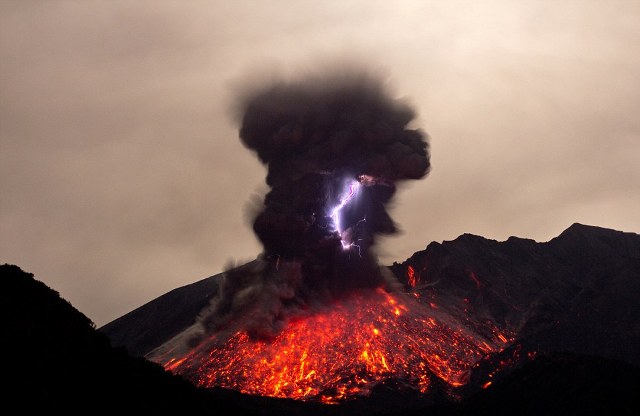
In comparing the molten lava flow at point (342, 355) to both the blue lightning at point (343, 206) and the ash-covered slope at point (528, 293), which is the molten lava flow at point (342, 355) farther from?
the blue lightning at point (343, 206)

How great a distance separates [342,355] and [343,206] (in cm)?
2220

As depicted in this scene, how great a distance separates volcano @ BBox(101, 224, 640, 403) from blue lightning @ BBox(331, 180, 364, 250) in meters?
12.5

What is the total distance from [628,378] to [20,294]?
5996cm

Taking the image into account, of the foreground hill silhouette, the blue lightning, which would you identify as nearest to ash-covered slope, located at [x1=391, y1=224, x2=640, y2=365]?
the foreground hill silhouette

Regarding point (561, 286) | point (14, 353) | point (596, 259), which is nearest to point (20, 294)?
point (14, 353)

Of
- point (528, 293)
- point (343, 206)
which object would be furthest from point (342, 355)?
point (528, 293)

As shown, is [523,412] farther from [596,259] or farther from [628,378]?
[596,259]

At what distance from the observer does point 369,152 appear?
423 feet

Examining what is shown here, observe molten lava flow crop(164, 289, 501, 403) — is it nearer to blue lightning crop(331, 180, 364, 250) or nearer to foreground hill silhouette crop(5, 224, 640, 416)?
foreground hill silhouette crop(5, 224, 640, 416)

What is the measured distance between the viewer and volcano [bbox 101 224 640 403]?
122 meters

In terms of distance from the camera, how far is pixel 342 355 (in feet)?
412

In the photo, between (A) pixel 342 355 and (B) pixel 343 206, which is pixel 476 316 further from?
(B) pixel 343 206

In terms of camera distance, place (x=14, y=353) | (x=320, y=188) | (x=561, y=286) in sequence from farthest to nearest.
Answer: (x=561, y=286), (x=320, y=188), (x=14, y=353)

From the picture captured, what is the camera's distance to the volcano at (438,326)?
12206 cm
